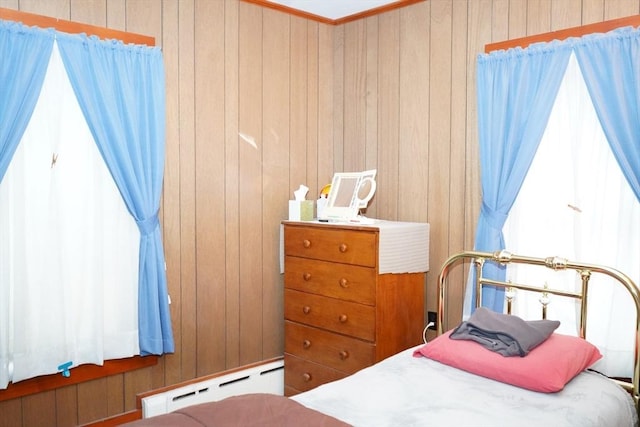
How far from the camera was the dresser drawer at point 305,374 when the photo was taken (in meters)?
3.28

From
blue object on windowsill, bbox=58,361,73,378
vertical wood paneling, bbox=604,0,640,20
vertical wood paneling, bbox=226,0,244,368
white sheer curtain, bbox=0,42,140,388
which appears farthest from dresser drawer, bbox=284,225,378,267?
vertical wood paneling, bbox=604,0,640,20

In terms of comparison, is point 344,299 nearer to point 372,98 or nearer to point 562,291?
point 562,291

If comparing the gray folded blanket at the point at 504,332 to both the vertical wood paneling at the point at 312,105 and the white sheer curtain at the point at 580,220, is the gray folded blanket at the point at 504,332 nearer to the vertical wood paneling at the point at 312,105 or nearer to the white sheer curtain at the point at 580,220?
the white sheer curtain at the point at 580,220

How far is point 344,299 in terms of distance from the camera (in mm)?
3180

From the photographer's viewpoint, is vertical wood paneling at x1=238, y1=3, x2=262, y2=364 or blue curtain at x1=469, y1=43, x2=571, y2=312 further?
vertical wood paneling at x1=238, y1=3, x2=262, y2=364

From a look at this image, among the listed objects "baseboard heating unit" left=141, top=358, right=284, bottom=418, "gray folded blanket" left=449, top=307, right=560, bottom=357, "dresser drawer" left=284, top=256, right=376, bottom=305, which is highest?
"dresser drawer" left=284, top=256, right=376, bottom=305

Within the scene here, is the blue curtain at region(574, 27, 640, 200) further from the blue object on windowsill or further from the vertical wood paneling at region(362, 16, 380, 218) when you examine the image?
the blue object on windowsill

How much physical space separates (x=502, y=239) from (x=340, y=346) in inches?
45.3

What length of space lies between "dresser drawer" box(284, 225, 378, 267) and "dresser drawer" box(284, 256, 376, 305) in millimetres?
42

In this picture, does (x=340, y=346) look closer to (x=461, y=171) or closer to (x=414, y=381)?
(x=414, y=381)

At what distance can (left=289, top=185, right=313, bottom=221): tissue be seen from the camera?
3.60 metres

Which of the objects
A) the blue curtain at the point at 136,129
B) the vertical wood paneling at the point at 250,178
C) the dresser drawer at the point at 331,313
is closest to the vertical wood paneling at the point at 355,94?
the vertical wood paneling at the point at 250,178

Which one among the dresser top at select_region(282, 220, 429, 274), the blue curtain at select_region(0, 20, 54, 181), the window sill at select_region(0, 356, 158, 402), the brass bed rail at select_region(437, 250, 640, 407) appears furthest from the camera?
the dresser top at select_region(282, 220, 429, 274)

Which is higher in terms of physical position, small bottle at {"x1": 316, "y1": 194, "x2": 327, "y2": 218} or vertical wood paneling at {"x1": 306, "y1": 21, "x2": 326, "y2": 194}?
vertical wood paneling at {"x1": 306, "y1": 21, "x2": 326, "y2": 194}
